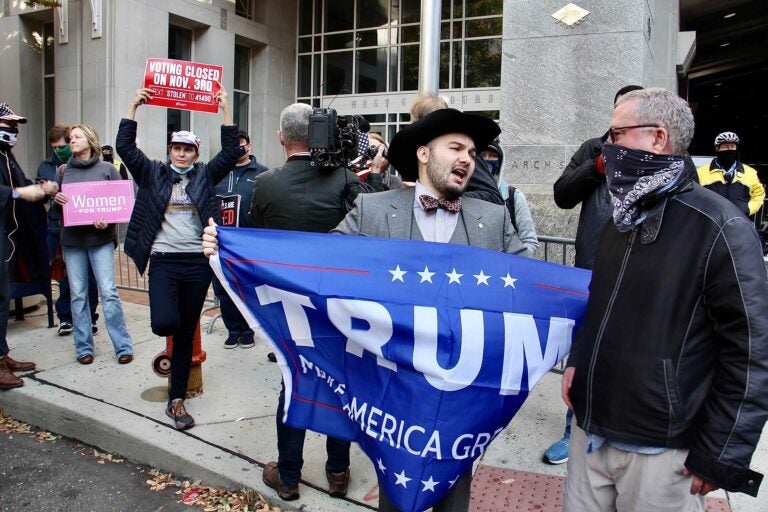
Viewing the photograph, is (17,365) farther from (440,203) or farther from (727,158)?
(727,158)

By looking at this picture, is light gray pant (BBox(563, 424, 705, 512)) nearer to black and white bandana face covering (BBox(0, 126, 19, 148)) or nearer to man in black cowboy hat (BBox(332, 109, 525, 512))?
man in black cowboy hat (BBox(332, 109, 525, 512))

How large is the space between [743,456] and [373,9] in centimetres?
2229

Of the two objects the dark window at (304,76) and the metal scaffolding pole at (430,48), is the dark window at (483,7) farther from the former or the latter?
the metal scaffolding pole at (430,48)

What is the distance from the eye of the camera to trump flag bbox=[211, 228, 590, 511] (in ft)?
7.98

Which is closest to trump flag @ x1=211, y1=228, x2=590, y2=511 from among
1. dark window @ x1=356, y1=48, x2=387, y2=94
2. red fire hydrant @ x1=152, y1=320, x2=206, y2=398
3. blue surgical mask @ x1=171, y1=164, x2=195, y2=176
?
blue surgical mask @ x1=171, y1=164, x2=195, y2=176

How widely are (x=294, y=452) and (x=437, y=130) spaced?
2022mm

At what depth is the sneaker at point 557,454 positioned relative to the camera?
4.15 m

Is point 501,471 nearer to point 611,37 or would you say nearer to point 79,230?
point 79,230

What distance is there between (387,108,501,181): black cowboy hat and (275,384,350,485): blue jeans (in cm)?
156

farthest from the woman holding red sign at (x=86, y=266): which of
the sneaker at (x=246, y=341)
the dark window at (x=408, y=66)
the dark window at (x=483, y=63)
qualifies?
the dark window at (x=408, y=66)

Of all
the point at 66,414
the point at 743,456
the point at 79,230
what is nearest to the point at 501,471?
the point at 743,456

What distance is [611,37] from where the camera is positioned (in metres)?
7.83

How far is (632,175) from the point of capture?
88.2 inches

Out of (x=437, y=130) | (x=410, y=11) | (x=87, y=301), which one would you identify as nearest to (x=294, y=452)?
(x=437, y=130)
